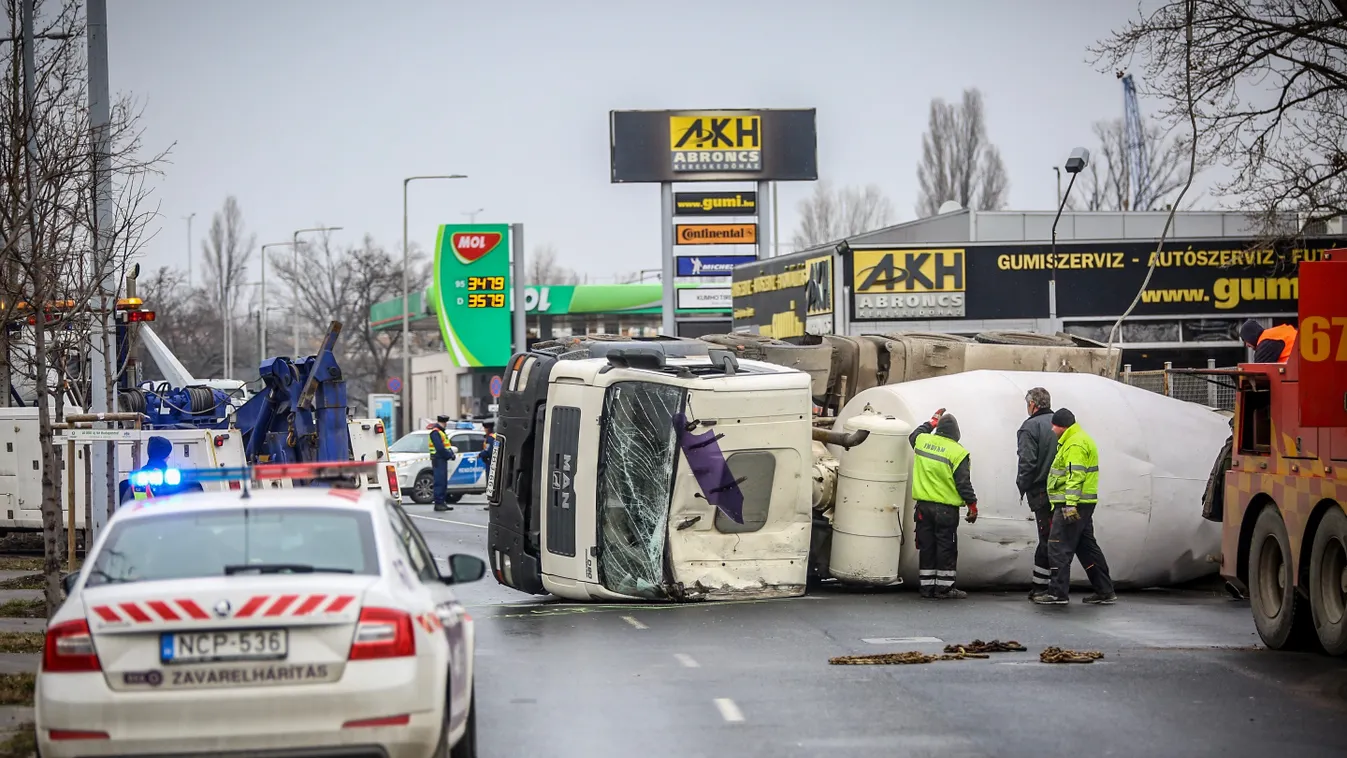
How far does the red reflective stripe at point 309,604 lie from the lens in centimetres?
619

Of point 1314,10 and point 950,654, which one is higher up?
point 1314,10

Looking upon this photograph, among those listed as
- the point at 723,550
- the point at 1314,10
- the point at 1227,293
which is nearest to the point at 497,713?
the point at 723,550

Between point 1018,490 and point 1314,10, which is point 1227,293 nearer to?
point 1314,10

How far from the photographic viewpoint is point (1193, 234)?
40.9 metres

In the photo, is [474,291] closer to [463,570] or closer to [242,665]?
[463,570]

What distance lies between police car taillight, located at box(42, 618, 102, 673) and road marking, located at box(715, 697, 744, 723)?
3.81m

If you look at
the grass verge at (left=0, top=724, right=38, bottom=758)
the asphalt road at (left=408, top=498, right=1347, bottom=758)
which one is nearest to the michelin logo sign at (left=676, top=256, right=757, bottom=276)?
the asphalt road at (left=408, top=498, right=1347, bottom=758)

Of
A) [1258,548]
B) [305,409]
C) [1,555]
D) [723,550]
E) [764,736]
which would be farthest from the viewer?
[1,555]

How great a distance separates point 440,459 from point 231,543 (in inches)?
1070

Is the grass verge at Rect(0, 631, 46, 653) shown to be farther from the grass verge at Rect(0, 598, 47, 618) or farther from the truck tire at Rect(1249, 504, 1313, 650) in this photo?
the truck tire at Rect(1249, 504, 1313, 650)

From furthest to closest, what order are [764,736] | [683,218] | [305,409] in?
1. [683,218]
2. [305,409]
3. [764,736]

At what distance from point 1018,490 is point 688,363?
141 inches

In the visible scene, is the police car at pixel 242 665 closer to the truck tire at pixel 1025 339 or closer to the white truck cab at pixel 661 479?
the white truck cab at pixel 661 479

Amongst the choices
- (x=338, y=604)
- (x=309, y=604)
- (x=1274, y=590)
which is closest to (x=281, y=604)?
(x=309, y=604)
